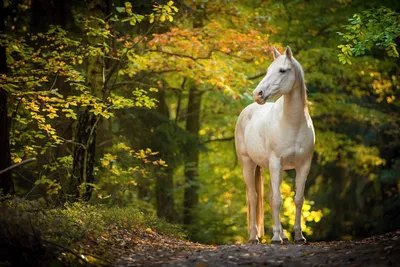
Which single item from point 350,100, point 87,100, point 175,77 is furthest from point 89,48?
point 350,100

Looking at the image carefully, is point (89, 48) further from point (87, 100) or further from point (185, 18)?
point (185, 18)

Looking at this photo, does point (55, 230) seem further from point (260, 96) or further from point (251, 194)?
point (251, 194)

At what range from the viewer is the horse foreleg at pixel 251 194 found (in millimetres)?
10547

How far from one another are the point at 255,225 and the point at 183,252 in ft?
8.29

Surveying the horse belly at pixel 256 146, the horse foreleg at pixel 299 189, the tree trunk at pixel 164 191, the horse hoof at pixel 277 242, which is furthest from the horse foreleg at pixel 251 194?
the tree trunk at pixel 164 191

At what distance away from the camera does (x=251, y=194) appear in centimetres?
1091

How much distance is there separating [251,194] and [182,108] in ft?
49.9

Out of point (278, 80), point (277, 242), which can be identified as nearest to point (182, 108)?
point (278, 80)

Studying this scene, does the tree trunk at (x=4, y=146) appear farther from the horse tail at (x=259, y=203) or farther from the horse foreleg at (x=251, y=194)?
the horse tail at (x=259, y=203)

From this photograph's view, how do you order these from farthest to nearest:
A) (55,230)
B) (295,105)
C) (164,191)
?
(164,191), (295,105), (55,230)

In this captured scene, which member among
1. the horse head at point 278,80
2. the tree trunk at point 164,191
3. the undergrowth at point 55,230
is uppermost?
the horse head at point 278,80

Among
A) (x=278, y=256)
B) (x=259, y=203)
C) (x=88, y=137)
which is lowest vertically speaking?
(x=278, y=256)

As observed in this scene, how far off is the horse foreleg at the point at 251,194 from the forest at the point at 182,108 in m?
1.45

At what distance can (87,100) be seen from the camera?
10.1 metres
